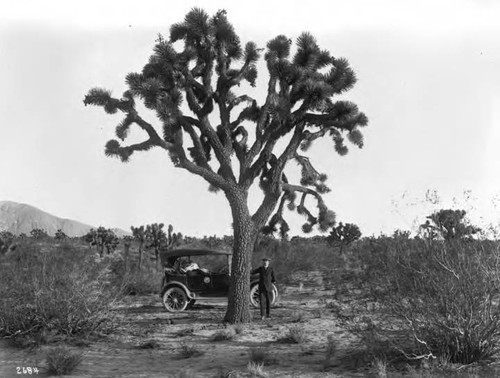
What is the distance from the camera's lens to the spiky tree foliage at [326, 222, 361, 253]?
31.8 meters

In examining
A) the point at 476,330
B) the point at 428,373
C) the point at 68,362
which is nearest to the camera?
the point at 428,373

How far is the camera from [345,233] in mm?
32000

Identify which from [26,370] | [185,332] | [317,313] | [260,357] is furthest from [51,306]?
[317,313]

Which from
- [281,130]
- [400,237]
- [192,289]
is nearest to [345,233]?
[192,289]

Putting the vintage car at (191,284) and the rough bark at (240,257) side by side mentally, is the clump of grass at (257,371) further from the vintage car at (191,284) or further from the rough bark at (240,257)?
the vintage car at (191,284)

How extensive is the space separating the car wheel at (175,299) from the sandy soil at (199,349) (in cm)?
54

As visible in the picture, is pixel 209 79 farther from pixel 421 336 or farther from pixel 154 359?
pixel 421 336

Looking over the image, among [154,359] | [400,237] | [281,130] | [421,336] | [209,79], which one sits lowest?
[154,359]

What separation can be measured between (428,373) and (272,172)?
623cm

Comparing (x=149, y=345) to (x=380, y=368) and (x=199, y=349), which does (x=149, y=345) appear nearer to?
(x=199, y=349)

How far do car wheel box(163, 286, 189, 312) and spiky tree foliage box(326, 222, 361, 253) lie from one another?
18815 millimetres

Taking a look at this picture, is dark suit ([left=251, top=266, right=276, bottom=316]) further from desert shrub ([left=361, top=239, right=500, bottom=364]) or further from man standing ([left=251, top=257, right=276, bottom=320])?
desert shrub ([left=361, top=239, right=500, bottom=364])

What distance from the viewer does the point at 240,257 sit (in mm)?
11180

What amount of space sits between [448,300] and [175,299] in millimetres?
8741
